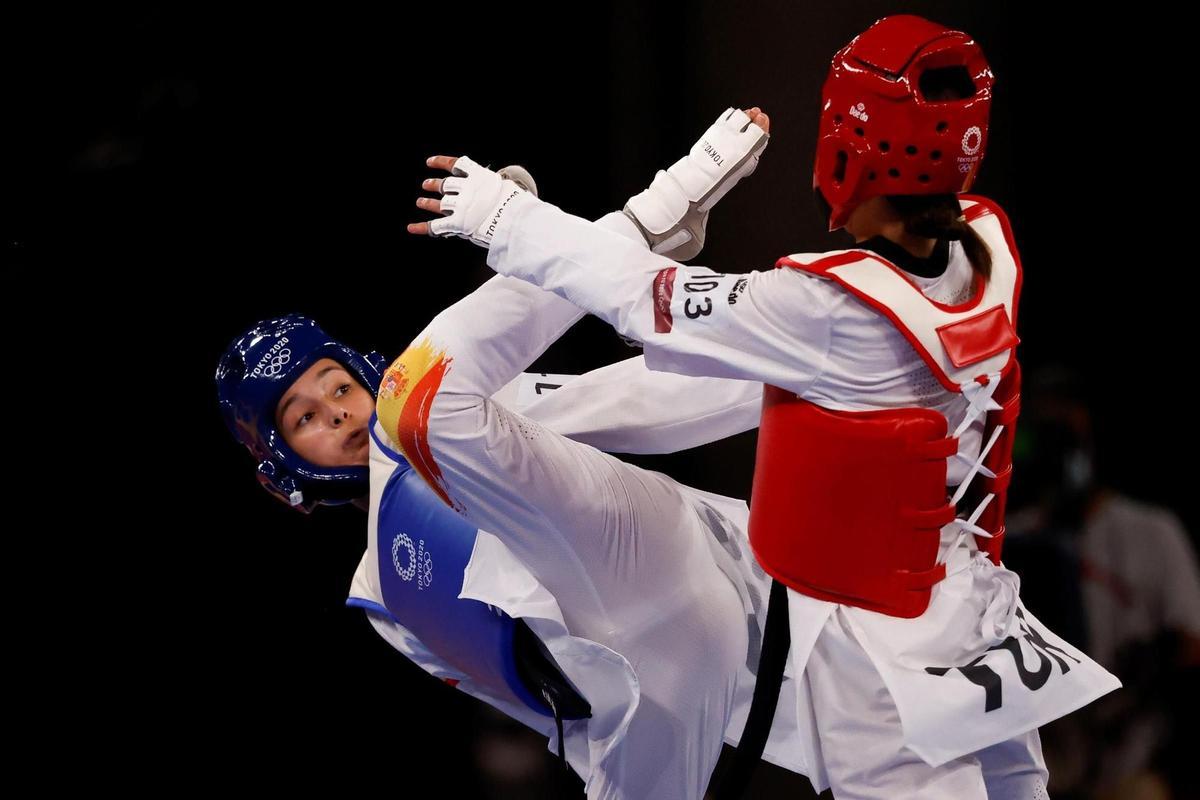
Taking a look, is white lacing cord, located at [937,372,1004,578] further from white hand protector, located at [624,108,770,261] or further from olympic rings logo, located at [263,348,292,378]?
olympic rings logo, located at [263,348,292,378]

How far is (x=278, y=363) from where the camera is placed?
8.57 ft

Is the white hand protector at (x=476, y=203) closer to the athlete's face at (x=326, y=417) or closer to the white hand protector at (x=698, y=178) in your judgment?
the white hand protector at (x=698, y=178)

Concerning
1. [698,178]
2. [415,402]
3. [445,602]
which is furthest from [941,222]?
[445,602]

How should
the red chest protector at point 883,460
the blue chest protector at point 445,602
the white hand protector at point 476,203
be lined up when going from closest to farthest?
the red chest protector at point 883,460
the white hand protector at point 476,203
the blue chest protector at point 445,602

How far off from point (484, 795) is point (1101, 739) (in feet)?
4.87

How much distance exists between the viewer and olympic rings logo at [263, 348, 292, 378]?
8.54 ft

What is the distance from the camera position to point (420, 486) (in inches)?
94.4

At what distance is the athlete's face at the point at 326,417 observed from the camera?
264 centimetres

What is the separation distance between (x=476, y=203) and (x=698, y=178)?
382 mm

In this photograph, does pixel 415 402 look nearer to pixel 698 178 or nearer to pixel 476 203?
pixel 476 203

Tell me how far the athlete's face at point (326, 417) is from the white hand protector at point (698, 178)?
820 millimetres

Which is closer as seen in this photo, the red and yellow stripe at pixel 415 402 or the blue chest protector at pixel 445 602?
the red and yellow stripe at pixel 415 402

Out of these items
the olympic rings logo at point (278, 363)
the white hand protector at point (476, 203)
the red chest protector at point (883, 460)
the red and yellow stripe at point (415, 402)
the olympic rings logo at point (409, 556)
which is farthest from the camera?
the olympic rings logo at point (278, 363)

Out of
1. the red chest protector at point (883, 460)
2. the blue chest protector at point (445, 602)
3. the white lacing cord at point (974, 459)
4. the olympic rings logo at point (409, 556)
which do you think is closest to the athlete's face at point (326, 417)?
the blue chest protector at point (445, 602)
